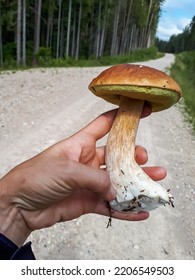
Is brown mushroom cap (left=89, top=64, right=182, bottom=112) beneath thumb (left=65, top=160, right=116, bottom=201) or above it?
above

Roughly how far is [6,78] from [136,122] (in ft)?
37.7

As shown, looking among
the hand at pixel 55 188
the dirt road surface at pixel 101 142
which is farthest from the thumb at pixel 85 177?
the dirt road surface at pixel 101 142

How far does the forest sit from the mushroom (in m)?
22.7

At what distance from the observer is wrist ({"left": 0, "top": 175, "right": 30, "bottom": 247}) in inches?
93.4

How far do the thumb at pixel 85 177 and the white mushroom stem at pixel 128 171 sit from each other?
0.17m

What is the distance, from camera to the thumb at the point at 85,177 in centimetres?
227

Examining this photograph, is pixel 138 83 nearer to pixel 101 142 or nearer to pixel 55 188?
pixel 55 188

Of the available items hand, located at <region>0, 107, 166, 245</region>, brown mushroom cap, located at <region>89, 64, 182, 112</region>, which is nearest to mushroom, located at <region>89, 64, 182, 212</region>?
brown mushroom cap, located at <region>89, 64, 182, 112</region>

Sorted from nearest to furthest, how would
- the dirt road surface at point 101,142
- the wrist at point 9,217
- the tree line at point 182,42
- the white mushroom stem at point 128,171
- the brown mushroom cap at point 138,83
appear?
1. the brown mushroom cap at point 138,83
2. the wrist at point 9,217
3. the white mushroom stem at point 128,171
4. the dirt road surface at point 101,142
5. the tree line at point 182,42

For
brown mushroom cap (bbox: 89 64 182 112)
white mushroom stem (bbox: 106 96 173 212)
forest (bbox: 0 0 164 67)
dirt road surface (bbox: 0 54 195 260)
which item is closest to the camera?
brown mushroom cap (bbox: 89 64 182 112)

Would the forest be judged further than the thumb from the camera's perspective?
Yes

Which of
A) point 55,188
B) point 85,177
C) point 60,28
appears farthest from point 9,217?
point 60,28

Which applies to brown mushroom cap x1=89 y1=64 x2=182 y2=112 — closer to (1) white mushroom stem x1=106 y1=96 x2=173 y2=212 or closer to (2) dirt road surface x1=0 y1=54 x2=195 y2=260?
(1) white mushroom stem x1=106 y1=96 x2=173 y2=212

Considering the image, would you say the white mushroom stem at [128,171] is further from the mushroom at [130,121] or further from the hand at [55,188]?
the hand at [55,188]
